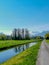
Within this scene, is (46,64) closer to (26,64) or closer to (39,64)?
(39,64)

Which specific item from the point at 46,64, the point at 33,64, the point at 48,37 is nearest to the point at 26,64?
the point at 33,64

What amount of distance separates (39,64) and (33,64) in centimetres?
61

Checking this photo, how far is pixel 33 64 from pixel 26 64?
776mm

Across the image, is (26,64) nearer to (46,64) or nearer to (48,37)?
(46,64)

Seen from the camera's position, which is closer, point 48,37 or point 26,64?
point 26,64

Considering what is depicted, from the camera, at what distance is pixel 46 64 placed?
15320 mm

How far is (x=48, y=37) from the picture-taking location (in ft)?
595

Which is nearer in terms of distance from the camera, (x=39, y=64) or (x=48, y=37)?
(x=39, y=64)

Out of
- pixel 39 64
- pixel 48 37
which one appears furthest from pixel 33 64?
pixel 48 37

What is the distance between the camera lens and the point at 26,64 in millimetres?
16172

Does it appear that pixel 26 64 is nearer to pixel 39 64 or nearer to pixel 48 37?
pixel 39 64

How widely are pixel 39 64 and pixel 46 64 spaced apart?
0.63 metres

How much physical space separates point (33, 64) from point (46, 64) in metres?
1.22

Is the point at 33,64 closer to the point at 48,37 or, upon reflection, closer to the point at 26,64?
the point at 26,64
